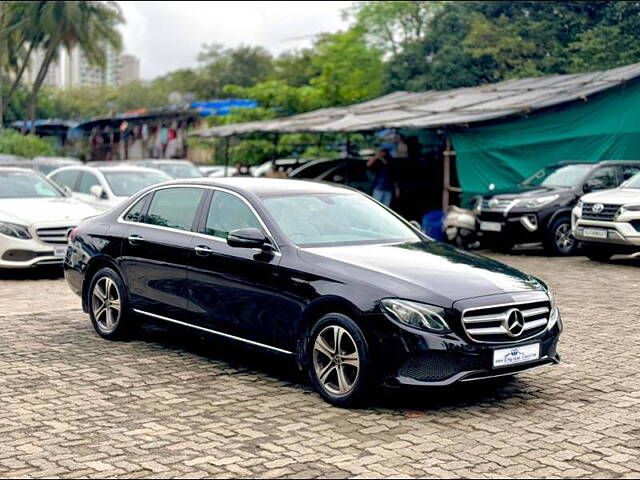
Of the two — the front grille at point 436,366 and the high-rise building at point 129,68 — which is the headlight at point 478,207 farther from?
the high-rise building at point 129,68

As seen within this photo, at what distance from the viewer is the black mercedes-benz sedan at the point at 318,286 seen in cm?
634

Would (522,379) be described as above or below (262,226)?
below

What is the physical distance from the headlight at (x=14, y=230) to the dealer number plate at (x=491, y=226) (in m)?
8.05

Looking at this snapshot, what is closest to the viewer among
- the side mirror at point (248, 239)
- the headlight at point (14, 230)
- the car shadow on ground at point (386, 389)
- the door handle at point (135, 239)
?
the car shadow on ground at point (386, 389)

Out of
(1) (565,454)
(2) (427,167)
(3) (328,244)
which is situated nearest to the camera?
(1) (565,454)

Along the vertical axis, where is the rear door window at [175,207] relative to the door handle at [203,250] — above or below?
above

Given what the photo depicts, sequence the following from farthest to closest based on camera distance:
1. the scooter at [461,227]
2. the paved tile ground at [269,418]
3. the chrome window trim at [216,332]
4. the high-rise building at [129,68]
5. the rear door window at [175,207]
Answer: the high-rise building at [129,68]
the scooter at [461,227]
the rear door window at [175,207]
the chrome window trim at [216,332]
the paved tile ground at [269,418]

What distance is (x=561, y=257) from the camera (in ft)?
55.0

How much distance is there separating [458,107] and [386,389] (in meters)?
15.7

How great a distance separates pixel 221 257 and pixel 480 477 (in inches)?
123

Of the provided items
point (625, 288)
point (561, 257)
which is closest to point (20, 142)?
point (561, 257)

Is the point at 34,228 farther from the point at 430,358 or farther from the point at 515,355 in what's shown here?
the point at 515,355

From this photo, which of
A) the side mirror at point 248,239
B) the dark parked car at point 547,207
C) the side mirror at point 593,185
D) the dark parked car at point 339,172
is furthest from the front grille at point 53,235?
the dark parked car at point 339,172

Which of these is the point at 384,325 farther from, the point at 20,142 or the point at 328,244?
the point at 20,142
